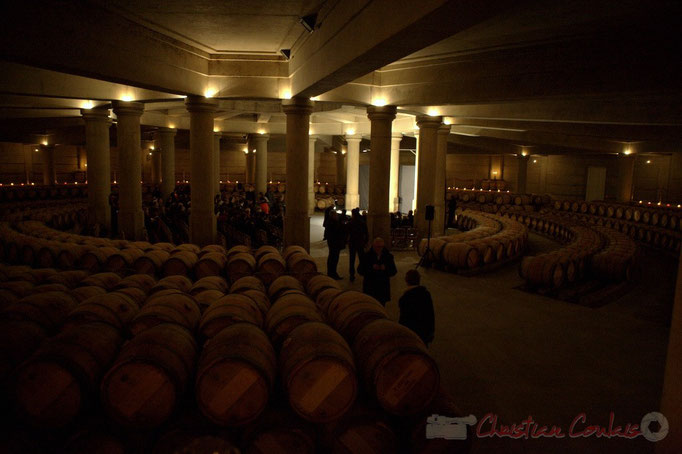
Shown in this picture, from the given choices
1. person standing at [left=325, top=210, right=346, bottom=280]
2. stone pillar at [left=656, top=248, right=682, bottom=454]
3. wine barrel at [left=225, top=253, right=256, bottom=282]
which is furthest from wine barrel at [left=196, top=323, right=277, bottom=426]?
person standing at [left=325, top=210, right=346, bottom=280]

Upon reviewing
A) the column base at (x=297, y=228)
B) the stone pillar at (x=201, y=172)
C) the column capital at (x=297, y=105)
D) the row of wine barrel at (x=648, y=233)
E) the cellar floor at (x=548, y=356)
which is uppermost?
the column capital at (x=297, y=105)

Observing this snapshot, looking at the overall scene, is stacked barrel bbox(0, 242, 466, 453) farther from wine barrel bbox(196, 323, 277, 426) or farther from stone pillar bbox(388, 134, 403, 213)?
stone pillar bbox(388, 134, 403, 213)

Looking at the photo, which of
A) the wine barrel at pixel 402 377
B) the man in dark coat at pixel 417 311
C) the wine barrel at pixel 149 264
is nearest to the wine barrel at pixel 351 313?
the man in dark coat at pixel 417 311

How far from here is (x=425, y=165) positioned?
17.0 metres

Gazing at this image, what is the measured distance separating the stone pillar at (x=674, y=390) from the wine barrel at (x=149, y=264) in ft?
23.8

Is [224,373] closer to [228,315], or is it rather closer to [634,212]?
[228,315]

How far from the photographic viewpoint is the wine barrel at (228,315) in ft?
15.0

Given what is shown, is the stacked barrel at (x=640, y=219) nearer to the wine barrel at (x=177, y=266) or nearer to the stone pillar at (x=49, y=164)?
the wine barrel at (x=177, y=266)

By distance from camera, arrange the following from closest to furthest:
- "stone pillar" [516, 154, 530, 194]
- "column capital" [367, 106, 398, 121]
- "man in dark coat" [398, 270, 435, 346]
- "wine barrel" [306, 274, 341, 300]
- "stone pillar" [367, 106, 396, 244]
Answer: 1. "man in dark coat" [398, 270, 435, 346]
2. "wine barrel" [306, 274, 341, 300]
3. "column capital" [367, 106, 398, 121]
4. "stone pillar" [367, 106, 396, 244]
5. "stone pillar" [516, 154, 530, 194]

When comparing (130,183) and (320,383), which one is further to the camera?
(130,183)

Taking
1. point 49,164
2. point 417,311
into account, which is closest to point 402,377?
point 417,311

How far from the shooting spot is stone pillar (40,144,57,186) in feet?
103

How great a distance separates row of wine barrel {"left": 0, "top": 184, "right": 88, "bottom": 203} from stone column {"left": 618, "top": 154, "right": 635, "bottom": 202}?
1203 inches

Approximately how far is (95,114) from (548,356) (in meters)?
16.5
